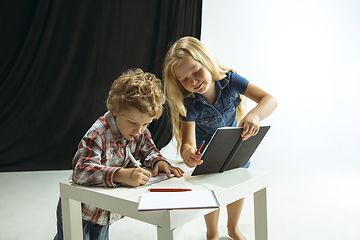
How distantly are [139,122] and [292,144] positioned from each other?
101 inches

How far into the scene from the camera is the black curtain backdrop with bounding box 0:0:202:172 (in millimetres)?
2838

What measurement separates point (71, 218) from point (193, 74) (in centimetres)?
64

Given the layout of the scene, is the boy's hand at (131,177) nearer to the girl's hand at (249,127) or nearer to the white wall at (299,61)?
the girl's hand at (249,127)

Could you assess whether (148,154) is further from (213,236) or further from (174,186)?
(213,236)

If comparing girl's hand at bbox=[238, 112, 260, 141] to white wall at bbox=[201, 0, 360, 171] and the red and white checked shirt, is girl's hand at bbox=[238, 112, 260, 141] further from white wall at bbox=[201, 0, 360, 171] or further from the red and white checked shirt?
white wall at bbox=[201, 0, 360, 171]

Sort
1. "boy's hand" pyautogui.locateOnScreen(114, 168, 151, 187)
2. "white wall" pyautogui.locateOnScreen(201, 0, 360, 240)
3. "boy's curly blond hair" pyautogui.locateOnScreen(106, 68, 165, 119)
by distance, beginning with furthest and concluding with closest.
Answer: "white wall" pyautogui.locateOnScreen(201, 0, 360, 240) < "boy's curly blond hair" pyautogui.locateOnScreen(106, 68, 165, 119) < "boy's hand" pyautogui.locateOnScreen(114, 168, 151, 187)

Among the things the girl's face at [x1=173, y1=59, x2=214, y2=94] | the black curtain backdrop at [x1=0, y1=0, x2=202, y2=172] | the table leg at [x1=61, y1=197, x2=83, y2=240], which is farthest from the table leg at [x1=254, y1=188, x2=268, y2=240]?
the black curtain backdrop at [x1=0, y1=0, x2=202, y2=172]

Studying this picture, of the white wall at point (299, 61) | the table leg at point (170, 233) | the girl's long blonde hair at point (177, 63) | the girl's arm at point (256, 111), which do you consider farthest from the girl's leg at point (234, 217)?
the white wall at point (299, 61)

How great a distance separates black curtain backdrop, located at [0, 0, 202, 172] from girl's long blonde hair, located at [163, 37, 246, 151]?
1.73m

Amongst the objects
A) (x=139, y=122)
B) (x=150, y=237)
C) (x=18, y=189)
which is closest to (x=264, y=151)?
(x=150, y=237)

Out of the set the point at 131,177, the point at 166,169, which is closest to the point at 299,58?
the point at 166,169

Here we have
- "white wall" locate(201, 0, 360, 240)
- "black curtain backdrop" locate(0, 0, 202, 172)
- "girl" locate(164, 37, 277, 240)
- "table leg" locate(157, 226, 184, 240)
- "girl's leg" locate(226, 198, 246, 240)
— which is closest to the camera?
"table leg" locate(157, 226, 184, 240)

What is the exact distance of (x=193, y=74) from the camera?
1.16 m

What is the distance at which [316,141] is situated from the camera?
10.3 feet
